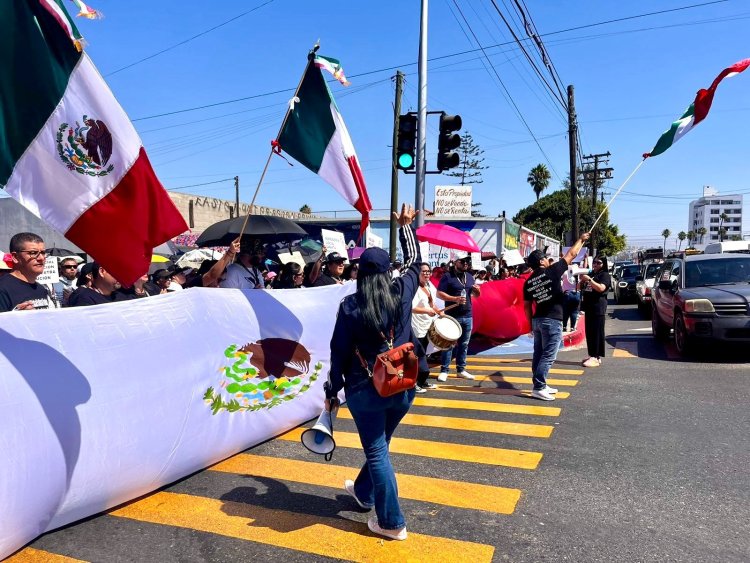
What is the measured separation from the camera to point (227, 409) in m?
4.97

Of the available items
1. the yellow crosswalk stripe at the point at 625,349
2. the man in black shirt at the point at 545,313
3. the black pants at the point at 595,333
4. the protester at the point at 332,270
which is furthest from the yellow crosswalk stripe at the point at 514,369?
the protester at the point at 332,270

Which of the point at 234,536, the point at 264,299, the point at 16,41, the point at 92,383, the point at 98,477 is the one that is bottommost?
the point at 234,536

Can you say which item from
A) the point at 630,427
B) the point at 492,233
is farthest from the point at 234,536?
the point at 492,233

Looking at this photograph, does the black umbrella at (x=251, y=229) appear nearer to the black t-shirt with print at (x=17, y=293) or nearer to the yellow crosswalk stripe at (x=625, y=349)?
the black t-shirt with print at (x=17, y=293)

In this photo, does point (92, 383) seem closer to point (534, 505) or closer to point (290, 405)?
point (290, 405)

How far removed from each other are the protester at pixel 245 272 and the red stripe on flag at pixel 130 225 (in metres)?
2.66

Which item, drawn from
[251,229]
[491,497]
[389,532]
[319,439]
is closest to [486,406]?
[491,497]

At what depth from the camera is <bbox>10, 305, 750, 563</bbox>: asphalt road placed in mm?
3396

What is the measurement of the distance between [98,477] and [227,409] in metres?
1.33

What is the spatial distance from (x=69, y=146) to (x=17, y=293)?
158 cm

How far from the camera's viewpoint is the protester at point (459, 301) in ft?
27.2

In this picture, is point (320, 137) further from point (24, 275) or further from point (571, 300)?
point (571, 300)

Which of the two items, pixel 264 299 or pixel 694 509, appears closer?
pixel 694 509

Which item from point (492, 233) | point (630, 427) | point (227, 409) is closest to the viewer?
point (227, 409)
